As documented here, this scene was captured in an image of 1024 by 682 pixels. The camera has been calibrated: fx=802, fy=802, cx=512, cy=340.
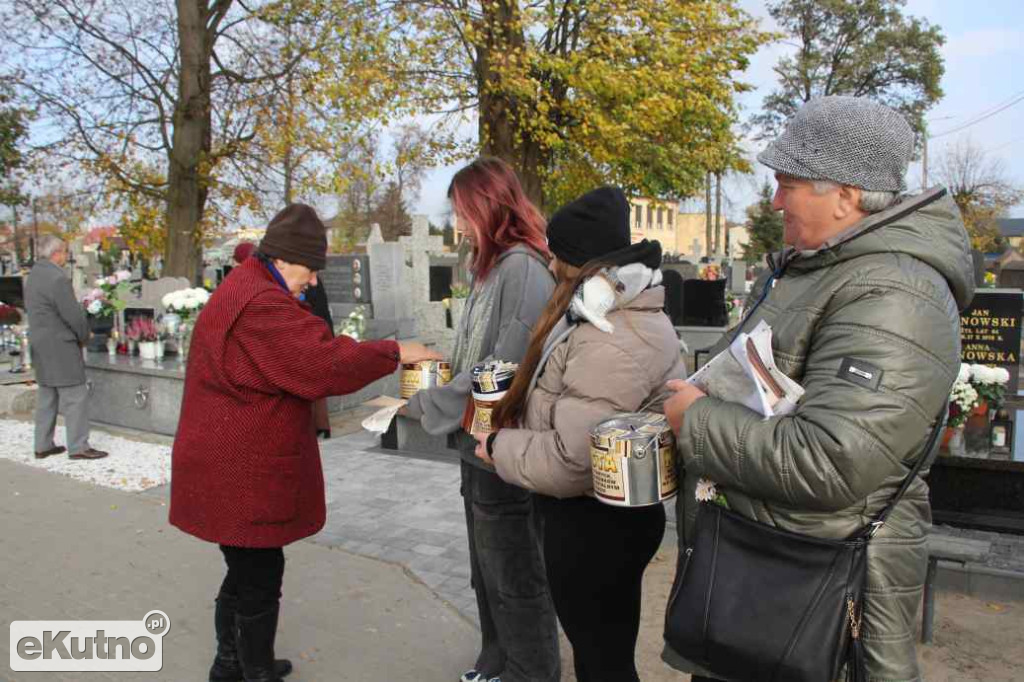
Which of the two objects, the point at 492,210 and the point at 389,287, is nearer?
the point at 492,210

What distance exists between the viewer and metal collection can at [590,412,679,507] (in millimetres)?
1791

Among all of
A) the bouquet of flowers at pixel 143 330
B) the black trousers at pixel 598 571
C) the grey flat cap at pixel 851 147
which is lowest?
the black trousers at pixel 598 571

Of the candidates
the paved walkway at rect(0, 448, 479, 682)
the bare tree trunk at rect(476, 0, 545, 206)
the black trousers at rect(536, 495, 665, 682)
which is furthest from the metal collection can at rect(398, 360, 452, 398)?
the bare tree trunk at rect(476, 0, 545, 206)

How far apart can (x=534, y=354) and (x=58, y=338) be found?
5.96m

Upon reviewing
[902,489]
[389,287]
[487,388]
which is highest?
[389,287]

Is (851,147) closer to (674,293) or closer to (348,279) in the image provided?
(674,293)

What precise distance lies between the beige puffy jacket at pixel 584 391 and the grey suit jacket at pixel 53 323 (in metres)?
5.92

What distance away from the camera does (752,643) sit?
1.57 metres

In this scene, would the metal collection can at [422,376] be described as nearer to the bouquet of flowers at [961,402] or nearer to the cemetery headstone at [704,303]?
the bouquet of flowers at [961,402]

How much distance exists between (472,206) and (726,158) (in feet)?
47.6

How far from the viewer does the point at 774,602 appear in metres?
1.55

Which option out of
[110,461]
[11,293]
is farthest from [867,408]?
[11,293]

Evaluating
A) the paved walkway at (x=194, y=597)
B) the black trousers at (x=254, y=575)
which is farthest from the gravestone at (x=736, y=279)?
the black trousers at (x=254, y=575)

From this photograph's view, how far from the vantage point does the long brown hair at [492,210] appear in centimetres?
280
